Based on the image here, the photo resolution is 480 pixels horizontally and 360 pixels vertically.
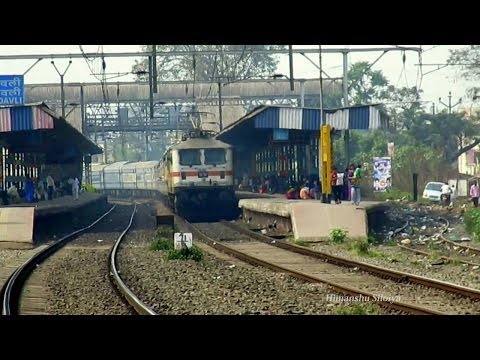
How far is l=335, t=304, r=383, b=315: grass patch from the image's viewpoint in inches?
313

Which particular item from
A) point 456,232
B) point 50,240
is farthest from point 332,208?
point 50,240

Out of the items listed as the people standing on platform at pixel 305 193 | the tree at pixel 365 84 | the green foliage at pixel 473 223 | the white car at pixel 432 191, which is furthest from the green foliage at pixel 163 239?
the white car at pixel 432 191

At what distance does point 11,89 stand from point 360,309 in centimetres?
899

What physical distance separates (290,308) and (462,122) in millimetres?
16266

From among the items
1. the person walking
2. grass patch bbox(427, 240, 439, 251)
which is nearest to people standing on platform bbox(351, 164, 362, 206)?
grass patch bbox(427, 240, 439, 251)

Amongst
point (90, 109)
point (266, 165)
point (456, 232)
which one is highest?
point (90, 109)

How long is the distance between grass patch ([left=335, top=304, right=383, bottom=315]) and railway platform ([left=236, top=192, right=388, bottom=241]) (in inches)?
255

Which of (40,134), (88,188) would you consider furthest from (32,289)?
(88,188)

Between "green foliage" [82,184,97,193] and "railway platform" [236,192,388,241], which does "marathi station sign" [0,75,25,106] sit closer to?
"railway platform" [236,192,388,241]

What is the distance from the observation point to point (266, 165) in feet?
71.5
